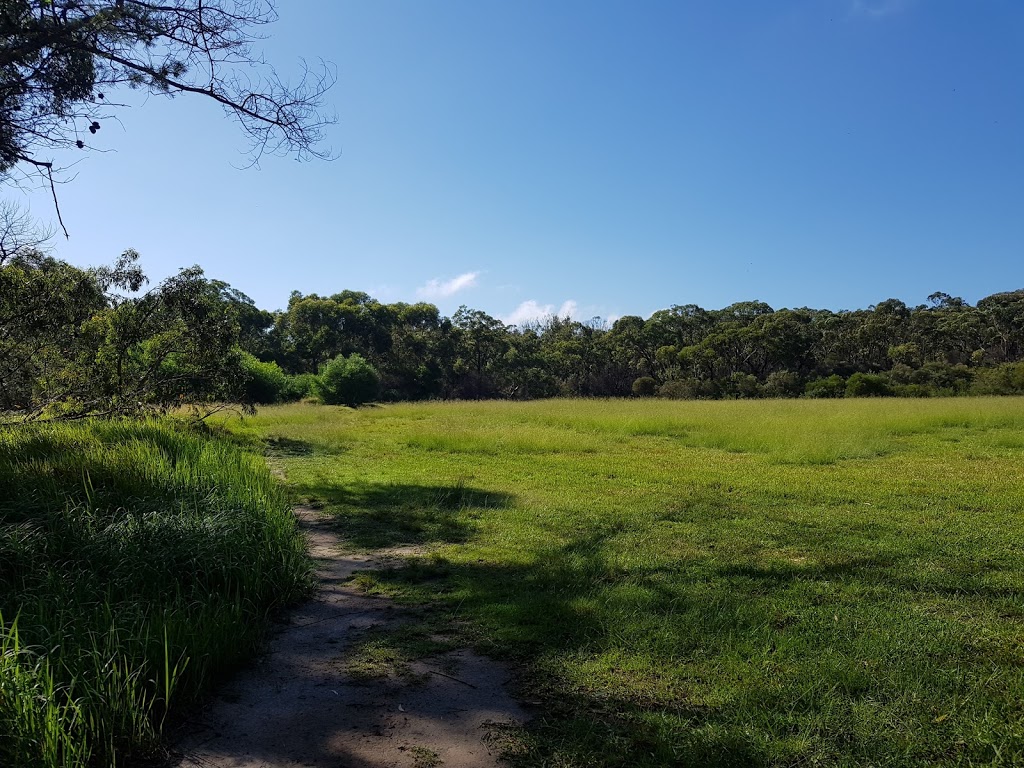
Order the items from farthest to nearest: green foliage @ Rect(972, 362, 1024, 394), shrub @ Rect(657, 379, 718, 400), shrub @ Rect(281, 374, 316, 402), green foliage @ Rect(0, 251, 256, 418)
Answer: shrub @ Rect(657, 379, 718, 400)
shrub @ Rect(281, 374, 316, 402)
green foliage @ Rect(972, 362, 1024, 394)
green foliage @ Rect(0, 251, 256, 418)

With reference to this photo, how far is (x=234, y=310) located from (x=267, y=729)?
50.5ft

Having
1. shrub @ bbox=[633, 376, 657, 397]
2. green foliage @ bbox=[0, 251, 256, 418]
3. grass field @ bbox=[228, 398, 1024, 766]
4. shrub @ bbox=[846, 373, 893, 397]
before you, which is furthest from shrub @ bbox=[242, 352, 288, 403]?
shrub @ bbox=[846, 373, 893, 397]

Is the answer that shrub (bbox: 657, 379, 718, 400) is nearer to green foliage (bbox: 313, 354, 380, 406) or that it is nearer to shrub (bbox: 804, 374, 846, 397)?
shrub (bbox: 804, 374, 846, 397)

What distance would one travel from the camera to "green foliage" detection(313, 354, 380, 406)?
37781 mm

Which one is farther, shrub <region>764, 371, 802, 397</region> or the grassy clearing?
shrub <region>764, 371, 802, 397</region>

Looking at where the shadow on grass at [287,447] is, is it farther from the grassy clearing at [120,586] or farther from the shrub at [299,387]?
the shrub at [299,387]

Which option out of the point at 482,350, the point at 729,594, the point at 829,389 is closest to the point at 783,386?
the point at 829,389

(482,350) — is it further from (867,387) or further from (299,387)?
(867,387)

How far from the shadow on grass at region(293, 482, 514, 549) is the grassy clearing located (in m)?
1.04

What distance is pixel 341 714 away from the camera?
304 cm

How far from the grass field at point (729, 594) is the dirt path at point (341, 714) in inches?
9.8

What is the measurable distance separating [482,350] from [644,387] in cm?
1596

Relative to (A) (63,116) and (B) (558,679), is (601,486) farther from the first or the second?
(A) (63,116)

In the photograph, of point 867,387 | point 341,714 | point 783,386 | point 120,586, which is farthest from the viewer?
point 783,386
